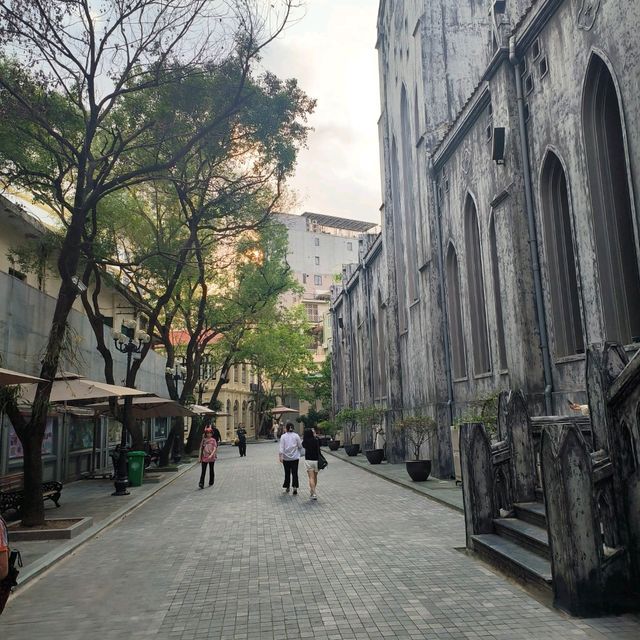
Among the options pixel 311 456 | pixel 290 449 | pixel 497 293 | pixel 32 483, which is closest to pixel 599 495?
pixel 311 456

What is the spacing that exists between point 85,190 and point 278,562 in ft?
28.1

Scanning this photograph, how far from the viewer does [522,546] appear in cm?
727

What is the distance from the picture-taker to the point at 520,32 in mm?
12578

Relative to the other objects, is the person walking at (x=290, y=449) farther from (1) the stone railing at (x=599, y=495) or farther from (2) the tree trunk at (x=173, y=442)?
(2) the tree trunk at (x=173, y=442)

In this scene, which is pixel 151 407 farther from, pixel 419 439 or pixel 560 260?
pixel 560 260

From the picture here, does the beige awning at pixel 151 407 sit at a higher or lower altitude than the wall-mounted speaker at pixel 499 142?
lower

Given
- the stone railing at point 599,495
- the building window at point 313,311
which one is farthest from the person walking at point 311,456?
the building window at point 313,311

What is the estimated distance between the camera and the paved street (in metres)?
5.36

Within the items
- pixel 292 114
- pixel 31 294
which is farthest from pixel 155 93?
pixel 31 294

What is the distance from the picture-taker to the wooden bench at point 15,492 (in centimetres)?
1209

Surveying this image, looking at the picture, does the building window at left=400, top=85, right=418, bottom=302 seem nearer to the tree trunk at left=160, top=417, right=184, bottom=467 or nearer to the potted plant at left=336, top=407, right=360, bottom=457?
the potted plant at left=336, top=407, right=360, bottom=457

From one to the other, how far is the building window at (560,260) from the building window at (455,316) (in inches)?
226

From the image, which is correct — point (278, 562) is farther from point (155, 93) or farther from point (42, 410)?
point (155, 93)

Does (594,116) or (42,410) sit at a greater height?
(594,116)
